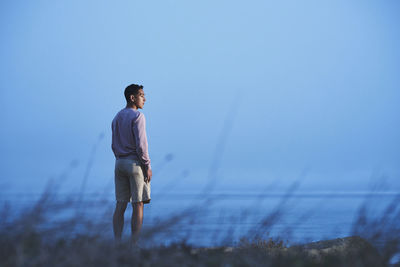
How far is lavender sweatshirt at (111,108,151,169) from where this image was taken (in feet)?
17.1

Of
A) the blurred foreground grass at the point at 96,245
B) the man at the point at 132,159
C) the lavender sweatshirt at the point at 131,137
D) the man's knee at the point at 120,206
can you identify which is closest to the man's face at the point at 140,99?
the man at the point at 132,159

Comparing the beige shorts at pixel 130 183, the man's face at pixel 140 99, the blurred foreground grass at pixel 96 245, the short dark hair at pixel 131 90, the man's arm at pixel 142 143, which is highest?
the short dark hair at pixel 131 90

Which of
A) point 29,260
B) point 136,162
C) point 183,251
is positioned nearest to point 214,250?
point 183,251

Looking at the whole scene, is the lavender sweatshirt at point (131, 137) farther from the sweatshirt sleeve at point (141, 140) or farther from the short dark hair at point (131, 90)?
the short dark hair at point (131, 90)

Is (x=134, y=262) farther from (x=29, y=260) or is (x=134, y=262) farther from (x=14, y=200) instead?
(x=14, y=200)

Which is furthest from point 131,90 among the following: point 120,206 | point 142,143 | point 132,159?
point 120,206

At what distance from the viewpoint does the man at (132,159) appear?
5230 millimetres

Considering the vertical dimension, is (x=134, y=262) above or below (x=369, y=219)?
below

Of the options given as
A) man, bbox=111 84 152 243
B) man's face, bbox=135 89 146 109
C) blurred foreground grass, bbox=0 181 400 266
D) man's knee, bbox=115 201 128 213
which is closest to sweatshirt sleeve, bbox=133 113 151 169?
man, bbox=111 84 152 243

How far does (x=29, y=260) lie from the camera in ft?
8.92

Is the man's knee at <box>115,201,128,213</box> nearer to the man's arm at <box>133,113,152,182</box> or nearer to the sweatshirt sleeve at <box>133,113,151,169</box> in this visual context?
the man's arm at <box>133,113,152,182</box>

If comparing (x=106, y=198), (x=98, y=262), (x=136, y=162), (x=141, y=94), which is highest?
(x=141, y=94)

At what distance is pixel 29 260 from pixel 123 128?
2.71m

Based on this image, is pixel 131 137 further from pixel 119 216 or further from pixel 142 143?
pixel 119 216
